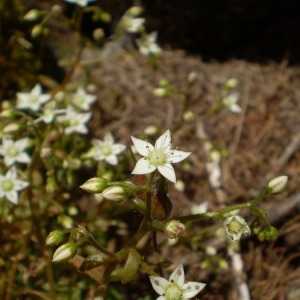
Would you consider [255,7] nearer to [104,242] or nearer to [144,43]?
[144,43]

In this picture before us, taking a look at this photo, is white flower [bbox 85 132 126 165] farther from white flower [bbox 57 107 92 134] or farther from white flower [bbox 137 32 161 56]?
white flower [bbox 137 32 161 56]

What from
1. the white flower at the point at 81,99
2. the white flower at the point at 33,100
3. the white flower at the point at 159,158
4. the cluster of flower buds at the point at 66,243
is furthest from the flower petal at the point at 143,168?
the white flower at the point at 81,99

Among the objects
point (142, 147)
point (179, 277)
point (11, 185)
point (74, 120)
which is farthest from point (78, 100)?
point (179, 277)

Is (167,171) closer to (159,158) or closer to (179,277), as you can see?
(159,158)

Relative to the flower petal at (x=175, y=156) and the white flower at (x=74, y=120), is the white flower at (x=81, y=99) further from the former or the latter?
the flower petal at (x=175, y=156)

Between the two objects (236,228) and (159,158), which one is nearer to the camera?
(236,228)

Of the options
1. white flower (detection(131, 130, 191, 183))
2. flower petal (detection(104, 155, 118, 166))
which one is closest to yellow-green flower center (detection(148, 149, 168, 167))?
white flower (detection(131, 130, 191, 183))
